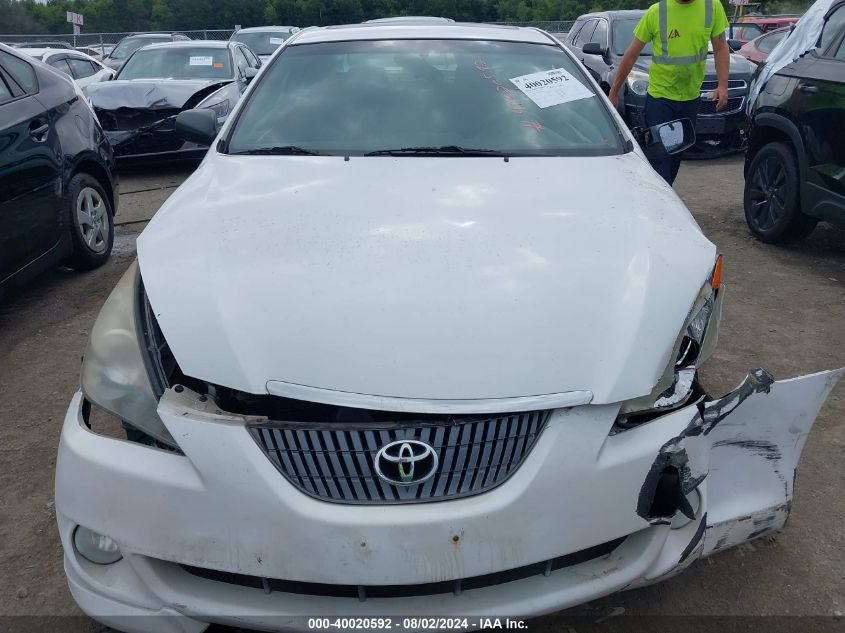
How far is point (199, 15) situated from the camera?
1806 inches

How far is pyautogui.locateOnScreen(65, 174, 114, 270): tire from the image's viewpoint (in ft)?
15.0

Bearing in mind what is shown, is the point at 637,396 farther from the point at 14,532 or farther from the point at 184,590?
the point at 14,532

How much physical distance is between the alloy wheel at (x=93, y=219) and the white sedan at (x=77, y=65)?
6680 mm

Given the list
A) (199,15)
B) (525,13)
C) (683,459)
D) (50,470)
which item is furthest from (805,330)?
(199,15)

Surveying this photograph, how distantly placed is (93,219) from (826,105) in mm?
4622

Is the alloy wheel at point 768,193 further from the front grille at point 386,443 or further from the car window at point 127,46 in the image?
the car window at point 127,46

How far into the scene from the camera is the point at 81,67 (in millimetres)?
11648

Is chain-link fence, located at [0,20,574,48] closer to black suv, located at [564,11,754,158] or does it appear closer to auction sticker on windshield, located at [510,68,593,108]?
black suv, located at [564,11,754,158]

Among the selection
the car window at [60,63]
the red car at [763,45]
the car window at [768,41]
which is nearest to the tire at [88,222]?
the car window at [60,63]

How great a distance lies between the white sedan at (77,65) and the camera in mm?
10812

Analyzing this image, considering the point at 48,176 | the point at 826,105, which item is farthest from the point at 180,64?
the point at 826,105

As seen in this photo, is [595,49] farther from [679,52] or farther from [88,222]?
[88,222]

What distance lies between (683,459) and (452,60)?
2149mm

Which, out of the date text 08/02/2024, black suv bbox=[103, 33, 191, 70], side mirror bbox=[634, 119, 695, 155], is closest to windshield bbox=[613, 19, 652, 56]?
side mirror bbox=[634, 119, 695, 155]
